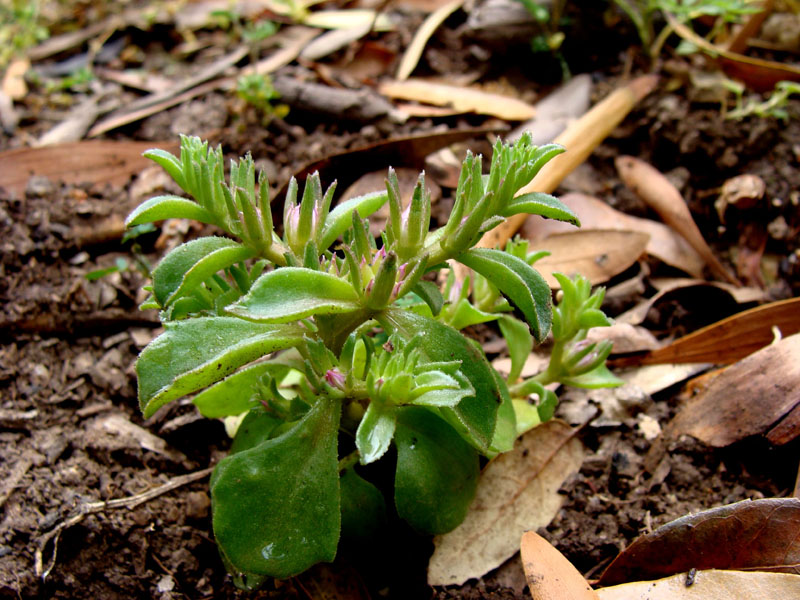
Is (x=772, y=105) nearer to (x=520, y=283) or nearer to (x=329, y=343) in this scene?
(x=520, y=283)

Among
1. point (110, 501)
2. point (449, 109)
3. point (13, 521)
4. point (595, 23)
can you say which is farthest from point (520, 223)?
point (13, 521)

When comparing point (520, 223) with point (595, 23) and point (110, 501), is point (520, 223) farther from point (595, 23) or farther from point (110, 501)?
point (110, 501)

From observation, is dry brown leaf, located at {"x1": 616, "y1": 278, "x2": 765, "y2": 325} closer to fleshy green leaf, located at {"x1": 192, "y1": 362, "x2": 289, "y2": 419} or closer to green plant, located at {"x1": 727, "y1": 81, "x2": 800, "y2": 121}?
Result: green plant, located at {"x1": 727, "y1": 81, "x2": 800, "y2": 121}

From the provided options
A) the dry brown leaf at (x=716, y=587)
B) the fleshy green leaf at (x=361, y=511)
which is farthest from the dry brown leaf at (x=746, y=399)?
the fleshy green leaf at (x=361, y=511)

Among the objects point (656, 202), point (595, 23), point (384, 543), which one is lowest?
point (384, 543)

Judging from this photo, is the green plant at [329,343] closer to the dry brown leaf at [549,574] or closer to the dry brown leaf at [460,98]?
the dry brown leaf at [549,574]

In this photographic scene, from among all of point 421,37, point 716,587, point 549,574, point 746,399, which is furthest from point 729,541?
point 421,37
